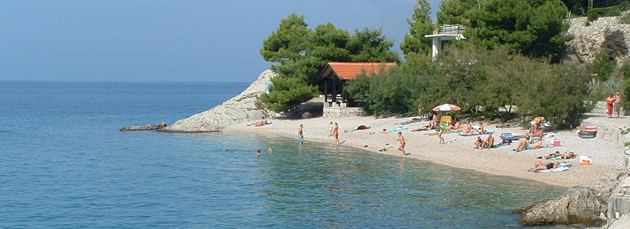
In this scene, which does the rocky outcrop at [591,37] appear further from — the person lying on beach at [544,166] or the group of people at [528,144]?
the person lying on beach at [544,166]

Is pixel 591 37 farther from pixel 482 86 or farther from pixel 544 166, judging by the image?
pixel 544 166

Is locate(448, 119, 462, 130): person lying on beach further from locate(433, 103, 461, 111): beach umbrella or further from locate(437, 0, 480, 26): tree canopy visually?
locate(437, 0, 480, 26): tree canopy

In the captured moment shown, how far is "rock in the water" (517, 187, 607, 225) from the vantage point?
71.8 feet

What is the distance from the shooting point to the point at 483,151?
35594 millimetres

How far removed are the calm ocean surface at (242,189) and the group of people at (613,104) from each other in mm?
10621

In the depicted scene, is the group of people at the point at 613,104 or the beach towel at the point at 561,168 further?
the group of people at the point at 613,104

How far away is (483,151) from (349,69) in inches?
856

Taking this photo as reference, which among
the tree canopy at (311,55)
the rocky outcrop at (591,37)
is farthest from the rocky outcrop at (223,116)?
the rocky outcrop at (591,37)

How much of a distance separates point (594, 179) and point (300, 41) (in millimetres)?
36753

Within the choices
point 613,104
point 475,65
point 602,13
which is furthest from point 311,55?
point 613,104

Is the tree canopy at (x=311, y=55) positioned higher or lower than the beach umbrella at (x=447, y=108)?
higher

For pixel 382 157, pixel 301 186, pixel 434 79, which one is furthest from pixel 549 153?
pixel 434 79

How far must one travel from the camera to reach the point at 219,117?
192 feet

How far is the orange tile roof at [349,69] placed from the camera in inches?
2152
